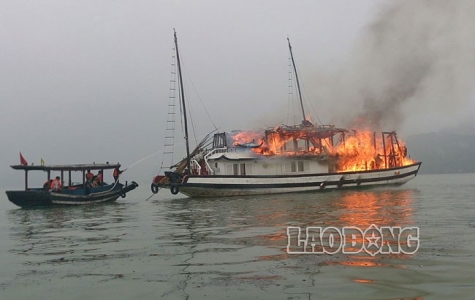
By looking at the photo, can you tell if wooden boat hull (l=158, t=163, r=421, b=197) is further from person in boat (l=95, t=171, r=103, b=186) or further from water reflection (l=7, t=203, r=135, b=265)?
water reflection (l=7, t=203, r=135, b=265)

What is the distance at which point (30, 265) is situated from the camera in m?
10.2

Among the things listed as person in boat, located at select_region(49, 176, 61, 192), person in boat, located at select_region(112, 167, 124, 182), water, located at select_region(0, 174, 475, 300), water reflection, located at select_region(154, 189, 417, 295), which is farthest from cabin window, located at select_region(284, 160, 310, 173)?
water, located at select_region(0, 174, 475, 300)

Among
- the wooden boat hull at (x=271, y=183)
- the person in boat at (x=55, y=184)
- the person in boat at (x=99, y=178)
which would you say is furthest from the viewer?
the wooden boat hull at (x=271, y=183)

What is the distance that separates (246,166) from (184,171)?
5843mm

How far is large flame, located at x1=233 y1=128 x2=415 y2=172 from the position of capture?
4028cm

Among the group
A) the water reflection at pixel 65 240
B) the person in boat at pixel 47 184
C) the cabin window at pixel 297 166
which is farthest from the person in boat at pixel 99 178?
the cabin window at pixel 297 166

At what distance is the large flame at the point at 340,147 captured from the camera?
40281 mm

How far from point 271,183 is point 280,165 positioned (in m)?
2.61

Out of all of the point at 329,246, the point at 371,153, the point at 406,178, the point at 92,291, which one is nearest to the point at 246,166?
the point at 371,153

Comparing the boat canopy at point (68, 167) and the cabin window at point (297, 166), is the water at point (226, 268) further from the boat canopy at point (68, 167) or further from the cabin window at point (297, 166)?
the cabin window at point (297, 166)

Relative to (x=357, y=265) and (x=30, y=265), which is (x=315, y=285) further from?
(x=30, y=265)

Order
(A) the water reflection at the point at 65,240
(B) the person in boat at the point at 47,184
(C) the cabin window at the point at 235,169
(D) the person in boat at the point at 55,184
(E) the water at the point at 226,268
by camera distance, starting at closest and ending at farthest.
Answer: (E) the water at the point at 226,268, (A) the water reflection at the point at 65,240, (D) the person in boat at the point at 55,184, (B) the person in boat at the point at 47,184, (C) the cabin window at the point at 235,169

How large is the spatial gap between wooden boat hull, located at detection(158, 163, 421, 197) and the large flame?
208 centimetres

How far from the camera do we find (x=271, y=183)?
122 feet
